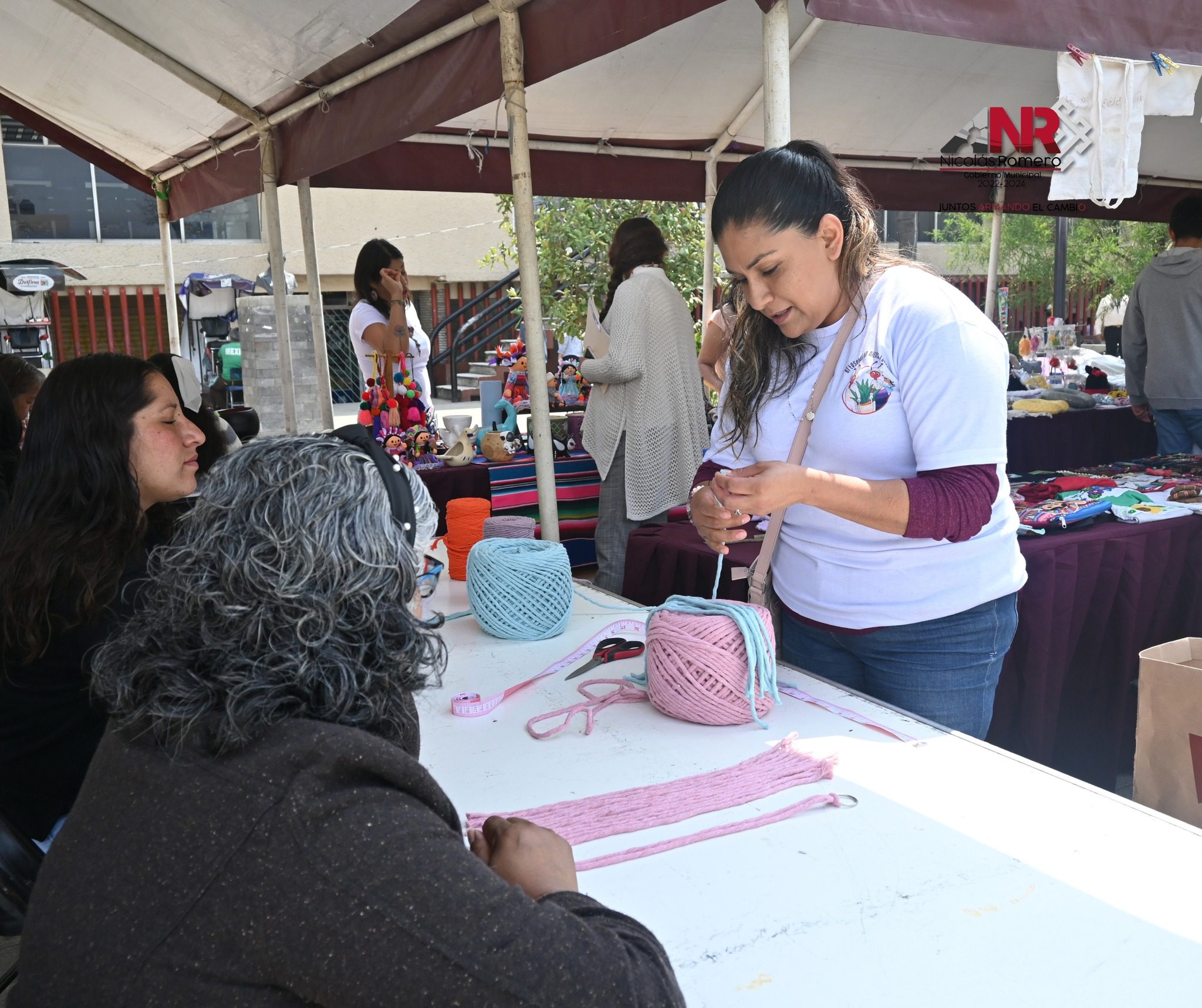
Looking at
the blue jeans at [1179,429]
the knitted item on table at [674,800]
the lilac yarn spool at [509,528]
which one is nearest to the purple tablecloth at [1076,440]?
the blue jeans at [1179,429]

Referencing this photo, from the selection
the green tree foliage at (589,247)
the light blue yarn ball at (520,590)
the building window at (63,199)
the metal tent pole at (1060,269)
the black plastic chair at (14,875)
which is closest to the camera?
the black plastic chair at (14,875)

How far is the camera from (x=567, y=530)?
455cm

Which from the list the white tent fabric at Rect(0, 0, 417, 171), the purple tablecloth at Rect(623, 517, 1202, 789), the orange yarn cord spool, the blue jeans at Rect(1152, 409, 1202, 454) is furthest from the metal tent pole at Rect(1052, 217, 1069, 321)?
the orange yarn cord spool

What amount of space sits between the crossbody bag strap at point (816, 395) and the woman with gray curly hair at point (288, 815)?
2.41 feet

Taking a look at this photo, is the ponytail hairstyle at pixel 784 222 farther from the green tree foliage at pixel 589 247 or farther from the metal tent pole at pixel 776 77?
the green tree foliage at pixel 589 247

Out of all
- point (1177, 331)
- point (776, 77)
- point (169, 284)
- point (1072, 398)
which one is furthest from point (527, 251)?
point (169, 284)

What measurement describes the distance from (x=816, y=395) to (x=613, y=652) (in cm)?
59

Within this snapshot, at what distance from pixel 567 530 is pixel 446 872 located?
3828 mm

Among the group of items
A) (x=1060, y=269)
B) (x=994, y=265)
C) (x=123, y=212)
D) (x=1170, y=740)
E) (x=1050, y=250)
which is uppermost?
(x=123, y=212)

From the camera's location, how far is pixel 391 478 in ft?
3.04

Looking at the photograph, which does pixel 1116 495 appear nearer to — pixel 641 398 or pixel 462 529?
pixel 641 398

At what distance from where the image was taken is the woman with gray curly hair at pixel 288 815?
715 mm

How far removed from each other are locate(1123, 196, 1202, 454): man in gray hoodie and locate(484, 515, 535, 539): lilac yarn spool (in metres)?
3.35

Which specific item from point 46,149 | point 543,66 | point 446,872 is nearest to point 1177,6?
point 543,66
